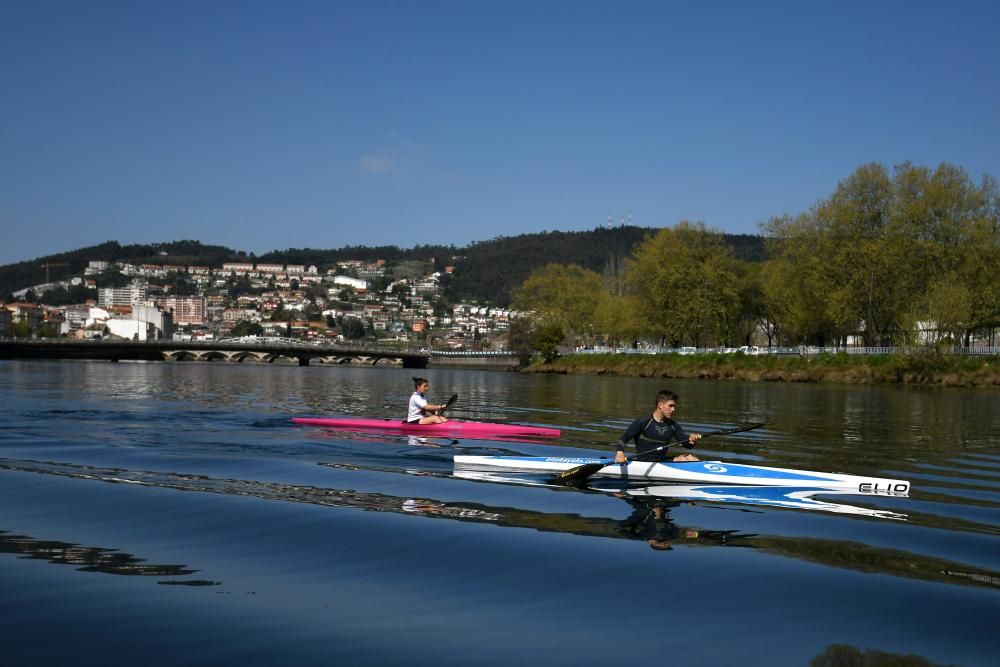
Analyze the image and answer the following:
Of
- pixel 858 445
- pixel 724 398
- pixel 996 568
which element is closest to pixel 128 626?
pixel 996 568

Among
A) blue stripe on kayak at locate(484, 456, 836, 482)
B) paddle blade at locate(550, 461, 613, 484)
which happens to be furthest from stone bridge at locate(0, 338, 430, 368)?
blue stripe on kayak at locate(484, 456, 836, 482)

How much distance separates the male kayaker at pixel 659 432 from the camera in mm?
16172

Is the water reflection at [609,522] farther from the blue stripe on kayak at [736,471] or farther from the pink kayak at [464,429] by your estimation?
the pink kayak at [464,429]

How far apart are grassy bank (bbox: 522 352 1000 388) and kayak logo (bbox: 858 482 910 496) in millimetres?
50832

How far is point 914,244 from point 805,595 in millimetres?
66571

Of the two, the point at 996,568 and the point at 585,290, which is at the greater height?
the point at 585,290

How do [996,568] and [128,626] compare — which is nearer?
[128,626]

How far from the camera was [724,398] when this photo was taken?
47094mm

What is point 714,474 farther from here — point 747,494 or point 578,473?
point 578,473

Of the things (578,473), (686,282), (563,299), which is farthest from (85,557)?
(563,299)

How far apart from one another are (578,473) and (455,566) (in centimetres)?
599

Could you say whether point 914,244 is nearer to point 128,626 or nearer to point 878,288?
point 878,288

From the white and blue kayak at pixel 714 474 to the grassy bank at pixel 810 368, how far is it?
51.0m

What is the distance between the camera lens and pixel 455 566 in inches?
398
